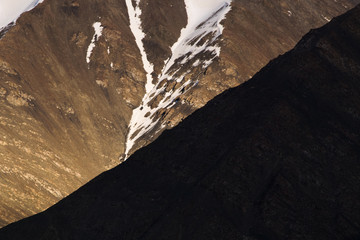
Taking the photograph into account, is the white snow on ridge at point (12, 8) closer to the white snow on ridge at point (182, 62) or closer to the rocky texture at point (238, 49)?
the white snow on ridge at point (182, 62)

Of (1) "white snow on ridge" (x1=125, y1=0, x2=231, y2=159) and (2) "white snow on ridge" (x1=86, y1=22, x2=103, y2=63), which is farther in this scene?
(2) "white snow on ridge" (x1=86, y1=22, x2=103, y2=63)

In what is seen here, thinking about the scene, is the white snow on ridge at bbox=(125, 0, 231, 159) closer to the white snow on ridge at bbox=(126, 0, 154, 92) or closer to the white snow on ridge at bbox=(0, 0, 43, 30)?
the white snow on ridge at bbox=(126, 0, 154, 92)

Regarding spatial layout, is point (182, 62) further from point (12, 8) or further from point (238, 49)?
point (12, 8)

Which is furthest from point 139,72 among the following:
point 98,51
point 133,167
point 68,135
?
point 133,167

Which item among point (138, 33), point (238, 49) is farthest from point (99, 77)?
point (238, 49)

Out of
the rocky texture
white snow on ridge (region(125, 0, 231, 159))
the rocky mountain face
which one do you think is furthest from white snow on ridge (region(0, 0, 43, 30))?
the rocky texture

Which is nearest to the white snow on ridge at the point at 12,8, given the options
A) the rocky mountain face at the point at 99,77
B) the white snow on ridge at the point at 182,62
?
the rocky mountain face at the point at 99,77
